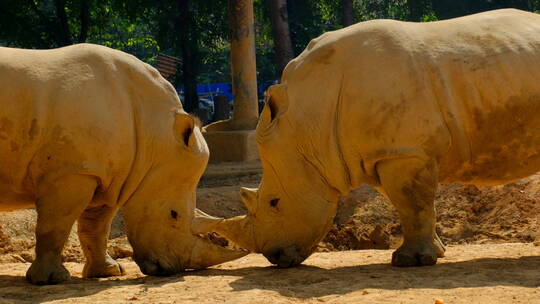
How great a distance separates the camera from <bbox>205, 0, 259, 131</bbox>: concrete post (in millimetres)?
17234

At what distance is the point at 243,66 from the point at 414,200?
9398 millimetres

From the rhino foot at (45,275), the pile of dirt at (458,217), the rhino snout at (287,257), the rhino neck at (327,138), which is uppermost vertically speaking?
the rhino neck at (327,138)

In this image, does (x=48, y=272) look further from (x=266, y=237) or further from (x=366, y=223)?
(x=366, y=223)

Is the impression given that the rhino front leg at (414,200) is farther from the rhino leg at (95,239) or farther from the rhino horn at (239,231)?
the rhino leg at (95,239)

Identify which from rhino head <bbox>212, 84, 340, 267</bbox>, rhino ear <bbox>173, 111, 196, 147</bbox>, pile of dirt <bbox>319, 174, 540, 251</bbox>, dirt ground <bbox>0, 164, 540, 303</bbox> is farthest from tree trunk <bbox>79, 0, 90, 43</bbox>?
rhino head <bbox>212, 84, 340, 267</bbox>

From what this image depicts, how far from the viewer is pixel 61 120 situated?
8070mm

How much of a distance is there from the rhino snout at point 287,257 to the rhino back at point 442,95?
0.77 m

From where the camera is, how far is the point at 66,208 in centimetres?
813

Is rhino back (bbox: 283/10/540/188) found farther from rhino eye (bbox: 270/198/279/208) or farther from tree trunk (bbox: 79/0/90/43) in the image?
tree trunk (bbox: 79/0/90/43)

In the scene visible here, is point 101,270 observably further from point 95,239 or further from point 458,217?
point 458,217

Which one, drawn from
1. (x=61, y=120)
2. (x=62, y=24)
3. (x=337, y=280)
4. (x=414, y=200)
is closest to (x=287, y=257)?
(x=337, y=280)

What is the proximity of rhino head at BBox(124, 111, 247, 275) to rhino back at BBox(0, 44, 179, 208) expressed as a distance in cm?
30

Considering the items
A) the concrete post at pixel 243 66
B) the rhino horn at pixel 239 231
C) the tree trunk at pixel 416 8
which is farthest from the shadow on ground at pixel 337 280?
the tree trunk at pixel 416 8

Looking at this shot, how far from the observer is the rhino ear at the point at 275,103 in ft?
29.1
